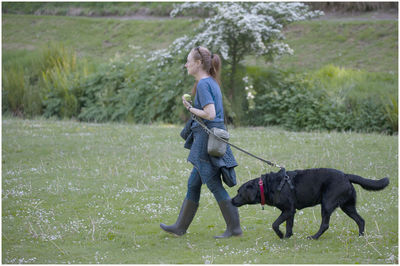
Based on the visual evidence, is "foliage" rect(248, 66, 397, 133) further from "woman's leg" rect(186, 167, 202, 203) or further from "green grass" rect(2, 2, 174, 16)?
"green grass" rect(2, 2, 174, 16)

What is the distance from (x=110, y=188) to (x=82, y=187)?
547 millimetres

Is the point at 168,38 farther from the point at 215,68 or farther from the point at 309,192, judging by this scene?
the point at 309,192

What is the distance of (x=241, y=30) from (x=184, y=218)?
488 inches

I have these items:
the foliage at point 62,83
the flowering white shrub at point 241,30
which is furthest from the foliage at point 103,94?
the flowering white shrub at point 241,30

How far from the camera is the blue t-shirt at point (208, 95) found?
6160 millimetres

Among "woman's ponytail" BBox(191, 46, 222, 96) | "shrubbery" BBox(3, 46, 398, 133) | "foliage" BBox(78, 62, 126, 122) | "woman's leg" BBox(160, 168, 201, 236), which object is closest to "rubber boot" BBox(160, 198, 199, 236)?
"woman's leg" BBox(160, 168, 201, 236)

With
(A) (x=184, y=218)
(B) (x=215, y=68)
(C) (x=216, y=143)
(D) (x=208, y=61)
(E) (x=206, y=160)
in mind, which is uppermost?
(D) (x=208, y=61)

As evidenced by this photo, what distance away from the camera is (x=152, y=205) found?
27.6 ft

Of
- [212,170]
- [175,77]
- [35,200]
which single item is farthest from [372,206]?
[175,77]

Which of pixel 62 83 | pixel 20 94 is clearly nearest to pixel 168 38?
pixel 62 83

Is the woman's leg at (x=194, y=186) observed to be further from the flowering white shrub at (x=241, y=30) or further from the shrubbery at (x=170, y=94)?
the shrubbery at (x=170, y=94)

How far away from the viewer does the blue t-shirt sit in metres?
6.16

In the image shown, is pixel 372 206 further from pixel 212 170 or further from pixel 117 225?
pixel 117 225

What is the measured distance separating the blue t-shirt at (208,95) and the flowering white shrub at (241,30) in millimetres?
11437
